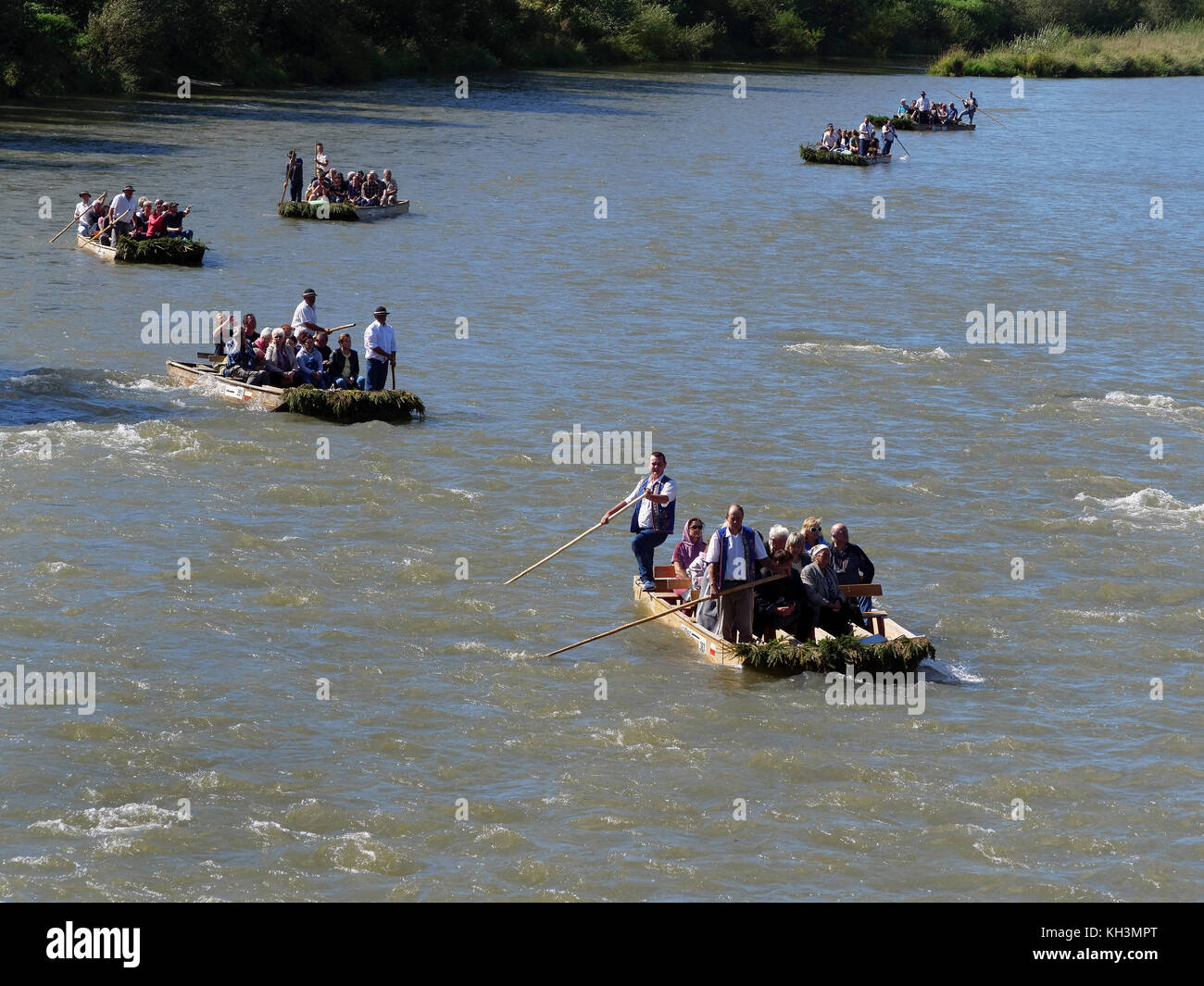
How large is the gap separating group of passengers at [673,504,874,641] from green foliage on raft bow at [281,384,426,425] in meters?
10.1

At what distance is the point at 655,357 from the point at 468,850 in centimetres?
1967

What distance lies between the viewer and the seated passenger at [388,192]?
158 ft

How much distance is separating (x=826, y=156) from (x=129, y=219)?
30112mm

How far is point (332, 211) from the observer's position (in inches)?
1849

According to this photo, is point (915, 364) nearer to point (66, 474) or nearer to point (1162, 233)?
point (66, 474)

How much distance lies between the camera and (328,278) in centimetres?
3934

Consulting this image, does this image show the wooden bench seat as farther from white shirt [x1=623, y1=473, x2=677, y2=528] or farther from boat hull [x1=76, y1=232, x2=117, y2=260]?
boat hull [x1=76, y1=232, x2=117, y2=260]

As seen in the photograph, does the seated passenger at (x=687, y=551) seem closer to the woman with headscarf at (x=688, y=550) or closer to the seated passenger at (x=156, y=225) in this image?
the woman with headscarf at (x=688, y=550)

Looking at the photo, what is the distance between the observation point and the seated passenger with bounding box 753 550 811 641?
19016 millimetres

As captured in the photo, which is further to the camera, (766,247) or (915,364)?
(766,247)

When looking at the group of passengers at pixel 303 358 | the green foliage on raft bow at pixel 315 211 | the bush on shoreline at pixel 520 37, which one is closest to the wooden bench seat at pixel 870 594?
the group of passengers at pixel 303 358

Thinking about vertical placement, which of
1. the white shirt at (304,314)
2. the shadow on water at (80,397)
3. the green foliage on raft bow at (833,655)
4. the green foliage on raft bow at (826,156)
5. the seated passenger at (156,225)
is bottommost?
the green foliage on raft bow at (833,655)
